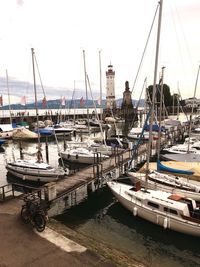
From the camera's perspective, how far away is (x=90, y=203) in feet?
76.0

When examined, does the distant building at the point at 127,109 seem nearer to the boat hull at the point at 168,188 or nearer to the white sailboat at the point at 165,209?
the boat hull at the point at 168,188

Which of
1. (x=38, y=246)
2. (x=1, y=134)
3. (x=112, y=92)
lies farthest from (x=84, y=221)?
(x=112, y=92)

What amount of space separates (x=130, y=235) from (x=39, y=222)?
6857 mm

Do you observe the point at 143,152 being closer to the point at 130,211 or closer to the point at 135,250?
the point at 130,211

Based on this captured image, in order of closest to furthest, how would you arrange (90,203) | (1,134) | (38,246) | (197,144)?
1. (38,246)
2. (90,203)
3. (197,144)
4. (1,134)

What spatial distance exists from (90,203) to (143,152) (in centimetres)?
1457

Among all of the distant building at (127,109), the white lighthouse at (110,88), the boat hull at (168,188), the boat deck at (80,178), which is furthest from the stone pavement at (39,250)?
the white lighthouse at (110,88)

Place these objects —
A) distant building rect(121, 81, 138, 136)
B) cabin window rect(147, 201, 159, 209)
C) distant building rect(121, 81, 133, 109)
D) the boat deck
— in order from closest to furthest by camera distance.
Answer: cabin window rect(147, 201, 159, 209)
the boat deck
distant building rect(121, 81, 138, 136)
distant building rect(121, 81, 133, 109)

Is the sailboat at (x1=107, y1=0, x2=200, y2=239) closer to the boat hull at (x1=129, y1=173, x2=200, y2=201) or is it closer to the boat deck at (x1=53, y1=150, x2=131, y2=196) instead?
the boat hull at (x1=129, y1=173, x2=200, y2=201)

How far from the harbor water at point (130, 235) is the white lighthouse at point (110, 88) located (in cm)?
9890

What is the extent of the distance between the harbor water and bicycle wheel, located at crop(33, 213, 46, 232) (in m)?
4.03

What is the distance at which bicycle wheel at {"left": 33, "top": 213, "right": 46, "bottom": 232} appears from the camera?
47.1 ft

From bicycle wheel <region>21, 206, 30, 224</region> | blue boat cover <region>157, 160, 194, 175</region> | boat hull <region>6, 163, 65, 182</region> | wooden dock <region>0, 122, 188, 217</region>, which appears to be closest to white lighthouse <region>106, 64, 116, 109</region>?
wooden dock <region>0, 122, 188, 217</region>

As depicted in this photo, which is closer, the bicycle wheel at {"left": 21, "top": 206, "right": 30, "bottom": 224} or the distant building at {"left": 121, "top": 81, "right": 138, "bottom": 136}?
the bicycle wheel at {"left": 21, "top": 206, "right": 30, "bottom": 224}
